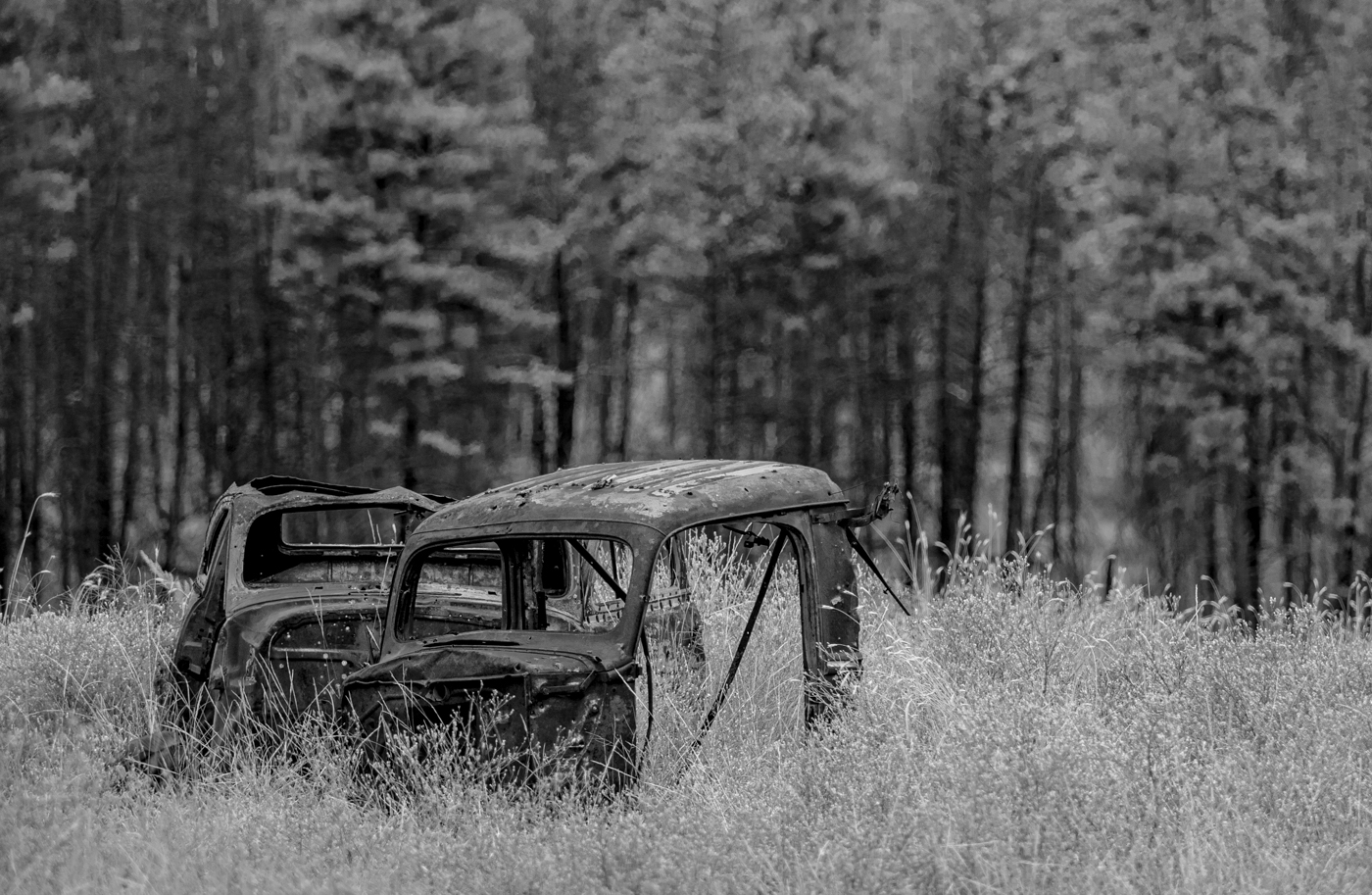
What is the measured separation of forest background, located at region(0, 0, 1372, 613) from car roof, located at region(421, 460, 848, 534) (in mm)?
17691

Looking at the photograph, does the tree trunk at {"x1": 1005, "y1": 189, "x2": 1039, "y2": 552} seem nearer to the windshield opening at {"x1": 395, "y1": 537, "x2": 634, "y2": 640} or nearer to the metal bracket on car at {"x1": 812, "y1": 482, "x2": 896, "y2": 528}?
the windshield opening at {"x1": 395, "y1": 537, "x2": 634, "y2": 640}

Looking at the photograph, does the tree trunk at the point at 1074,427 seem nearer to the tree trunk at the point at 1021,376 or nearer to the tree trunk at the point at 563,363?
the tree trunk at the point at 1021,376

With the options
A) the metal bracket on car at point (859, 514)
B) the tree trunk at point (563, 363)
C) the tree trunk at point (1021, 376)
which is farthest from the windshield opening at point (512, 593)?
the tree trunk at point (1021, 376)

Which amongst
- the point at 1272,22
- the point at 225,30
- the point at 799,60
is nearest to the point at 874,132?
the point at 799,60

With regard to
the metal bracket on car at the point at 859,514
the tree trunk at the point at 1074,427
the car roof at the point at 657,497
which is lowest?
the tree trunk at the point at 1074,427

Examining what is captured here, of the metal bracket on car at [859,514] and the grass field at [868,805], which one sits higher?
the metal bracket on car at [859,514]

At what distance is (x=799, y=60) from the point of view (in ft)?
86.0

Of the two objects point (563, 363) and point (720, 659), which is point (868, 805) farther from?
point (563, 363)

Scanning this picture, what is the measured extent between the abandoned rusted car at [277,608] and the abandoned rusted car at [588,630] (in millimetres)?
854

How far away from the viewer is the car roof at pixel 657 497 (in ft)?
19.5

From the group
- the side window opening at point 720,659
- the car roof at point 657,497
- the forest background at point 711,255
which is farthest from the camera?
the forest background at point 711,255

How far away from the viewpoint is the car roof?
5.94 metres

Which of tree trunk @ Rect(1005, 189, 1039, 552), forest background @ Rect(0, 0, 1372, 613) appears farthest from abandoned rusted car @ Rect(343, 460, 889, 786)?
tree trunk @ Rect(1005, 189, 1039, 552)

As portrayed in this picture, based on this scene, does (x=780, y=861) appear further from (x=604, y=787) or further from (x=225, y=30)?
(x=225, y=30)
